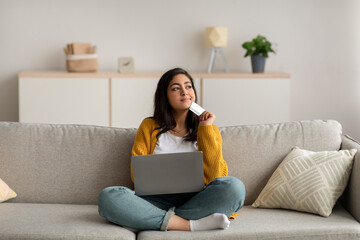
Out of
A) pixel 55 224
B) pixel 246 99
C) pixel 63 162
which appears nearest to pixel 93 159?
pixel 63 162

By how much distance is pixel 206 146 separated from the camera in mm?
2707

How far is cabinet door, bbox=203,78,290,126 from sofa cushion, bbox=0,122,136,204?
5.89 feet

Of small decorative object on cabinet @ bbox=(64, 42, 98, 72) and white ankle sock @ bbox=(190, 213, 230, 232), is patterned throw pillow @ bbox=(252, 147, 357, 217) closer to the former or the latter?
white ankle sock @ bbox=(190, 213, 230, 232)

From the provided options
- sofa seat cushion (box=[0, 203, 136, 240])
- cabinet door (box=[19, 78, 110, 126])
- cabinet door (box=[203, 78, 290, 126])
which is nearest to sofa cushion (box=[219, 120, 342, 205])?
sofa seat cushion (box=[0, 203, 136, 240])

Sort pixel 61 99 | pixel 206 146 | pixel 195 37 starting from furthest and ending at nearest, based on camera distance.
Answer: pixel 195 37 < pixel 61 99 < pixel 206 146

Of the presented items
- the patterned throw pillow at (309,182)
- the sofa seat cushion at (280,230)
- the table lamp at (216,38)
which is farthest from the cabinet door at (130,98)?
the sofa seat cushion at (280,230)

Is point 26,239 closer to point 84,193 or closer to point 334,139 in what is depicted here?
point 84,193

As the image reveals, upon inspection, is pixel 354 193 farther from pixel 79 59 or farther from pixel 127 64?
pixel 79 59

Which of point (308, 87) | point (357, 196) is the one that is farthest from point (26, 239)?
point (308, 87)

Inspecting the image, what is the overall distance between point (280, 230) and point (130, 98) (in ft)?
8.01

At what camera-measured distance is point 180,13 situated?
4.90 meters

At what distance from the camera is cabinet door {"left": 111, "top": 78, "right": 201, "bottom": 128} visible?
14.9 ft

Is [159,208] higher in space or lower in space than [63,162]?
lower

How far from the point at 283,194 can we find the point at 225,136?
439 mm
